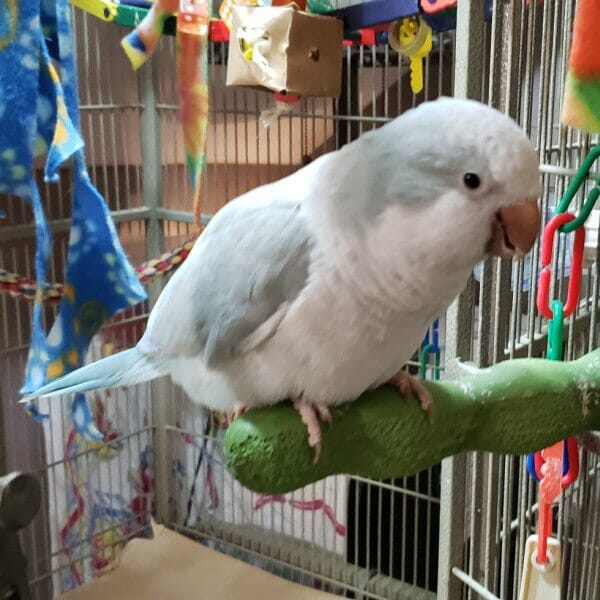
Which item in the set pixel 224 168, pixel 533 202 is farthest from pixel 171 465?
pixel 533 202

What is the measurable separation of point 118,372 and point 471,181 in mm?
399

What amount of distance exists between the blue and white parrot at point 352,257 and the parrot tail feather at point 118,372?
6 cm

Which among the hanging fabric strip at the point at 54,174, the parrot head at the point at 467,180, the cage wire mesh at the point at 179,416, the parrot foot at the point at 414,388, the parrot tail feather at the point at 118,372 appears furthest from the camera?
the cage wire mesh at the point at 179,416

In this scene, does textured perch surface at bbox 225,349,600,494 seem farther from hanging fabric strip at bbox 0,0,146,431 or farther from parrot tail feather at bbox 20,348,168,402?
hanging fabric strip at bbox 0,0,146,431

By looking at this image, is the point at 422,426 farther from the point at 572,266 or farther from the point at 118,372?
the point at 118,372

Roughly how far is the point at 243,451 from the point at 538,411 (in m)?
0.25

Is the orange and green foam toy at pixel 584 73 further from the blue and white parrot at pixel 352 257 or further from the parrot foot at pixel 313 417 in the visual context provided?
the parrot foot at pixel 313 417

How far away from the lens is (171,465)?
5.05 feet

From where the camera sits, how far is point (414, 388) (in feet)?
2.08

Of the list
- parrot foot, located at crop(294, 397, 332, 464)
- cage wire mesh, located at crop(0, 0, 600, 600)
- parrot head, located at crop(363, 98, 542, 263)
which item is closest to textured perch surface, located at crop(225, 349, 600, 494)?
parrot foot, located at crop(294, 397, 332, 464)

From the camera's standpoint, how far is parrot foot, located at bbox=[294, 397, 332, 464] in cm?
57

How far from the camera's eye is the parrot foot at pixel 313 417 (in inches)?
22.5

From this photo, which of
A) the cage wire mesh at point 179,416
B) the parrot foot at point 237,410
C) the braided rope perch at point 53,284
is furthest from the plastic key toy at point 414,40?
the parrot foot at point 237,410

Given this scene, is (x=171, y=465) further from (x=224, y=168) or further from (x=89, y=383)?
(x=89, y=383)
